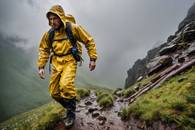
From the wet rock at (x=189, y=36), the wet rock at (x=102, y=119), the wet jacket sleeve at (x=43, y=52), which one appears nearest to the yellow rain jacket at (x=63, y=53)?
the wet jacket sleeve at (x=43, y=52)

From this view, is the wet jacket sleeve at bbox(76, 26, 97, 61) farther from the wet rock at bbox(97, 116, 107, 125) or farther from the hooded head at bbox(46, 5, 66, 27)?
the wet rock at bbox(97, 116, 107, 125)

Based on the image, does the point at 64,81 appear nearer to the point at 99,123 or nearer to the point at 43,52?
the point at 43,52

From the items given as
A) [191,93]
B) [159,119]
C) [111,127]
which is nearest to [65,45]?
[111,127]

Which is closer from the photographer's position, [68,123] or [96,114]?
[68,123]

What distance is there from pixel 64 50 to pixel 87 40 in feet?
3.19

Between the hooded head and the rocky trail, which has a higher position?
the hooded head

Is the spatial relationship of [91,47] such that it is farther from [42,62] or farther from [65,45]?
[42,62]

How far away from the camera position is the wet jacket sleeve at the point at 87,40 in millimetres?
7477

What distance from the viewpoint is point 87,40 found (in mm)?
7602

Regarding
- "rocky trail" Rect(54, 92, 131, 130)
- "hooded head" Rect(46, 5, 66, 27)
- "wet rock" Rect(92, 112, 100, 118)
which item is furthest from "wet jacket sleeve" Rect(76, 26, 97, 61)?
"wet rock" Rect(92, 112, 100, 118)

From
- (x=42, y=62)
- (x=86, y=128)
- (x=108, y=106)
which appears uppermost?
(x=42, y=62)

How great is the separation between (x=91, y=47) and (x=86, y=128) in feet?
9.97

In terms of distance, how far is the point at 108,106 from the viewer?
11.0 m

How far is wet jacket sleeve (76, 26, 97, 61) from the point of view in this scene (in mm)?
7477
